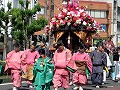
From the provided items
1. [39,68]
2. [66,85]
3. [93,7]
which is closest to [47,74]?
[39,68]

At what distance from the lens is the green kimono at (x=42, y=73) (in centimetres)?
1120

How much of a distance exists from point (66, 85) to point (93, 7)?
5836 centimetres

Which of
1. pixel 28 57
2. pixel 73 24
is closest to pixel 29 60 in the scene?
pixel 28 57

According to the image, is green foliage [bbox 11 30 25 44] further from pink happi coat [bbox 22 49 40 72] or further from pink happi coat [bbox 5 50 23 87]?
pink happi coat [bbox 5 50 23 87]

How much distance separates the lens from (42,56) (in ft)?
36.6

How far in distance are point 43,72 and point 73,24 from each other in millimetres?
5740

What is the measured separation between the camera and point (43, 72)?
36.9ft

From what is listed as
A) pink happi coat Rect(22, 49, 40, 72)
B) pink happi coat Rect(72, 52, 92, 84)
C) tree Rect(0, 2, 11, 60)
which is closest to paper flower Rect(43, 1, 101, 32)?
pink happi coat Rect(72, 52, 92, 84)

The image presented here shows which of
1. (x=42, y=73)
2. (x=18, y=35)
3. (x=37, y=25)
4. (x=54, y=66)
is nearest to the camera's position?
(x=42, y=73)

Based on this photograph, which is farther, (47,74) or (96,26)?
(96,26)

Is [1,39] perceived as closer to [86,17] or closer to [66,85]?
[86,17]

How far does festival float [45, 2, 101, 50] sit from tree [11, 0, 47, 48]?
11594mm

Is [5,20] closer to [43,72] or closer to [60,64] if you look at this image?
[60,64]

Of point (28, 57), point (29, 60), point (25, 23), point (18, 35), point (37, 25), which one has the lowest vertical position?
point (29, 60)
